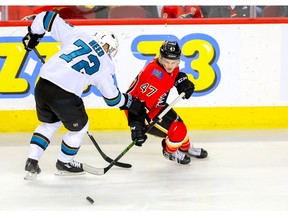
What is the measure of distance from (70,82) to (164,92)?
67 cm

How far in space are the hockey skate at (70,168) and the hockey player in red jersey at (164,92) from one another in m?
0.37

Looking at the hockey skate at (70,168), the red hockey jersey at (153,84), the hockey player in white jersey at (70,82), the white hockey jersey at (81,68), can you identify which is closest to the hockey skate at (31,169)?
the hockey player in white jersey at (70,82)

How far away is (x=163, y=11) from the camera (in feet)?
17.9

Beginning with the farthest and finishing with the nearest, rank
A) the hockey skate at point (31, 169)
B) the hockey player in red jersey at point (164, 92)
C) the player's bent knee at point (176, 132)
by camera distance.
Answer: the player's bent knee at point (176, 132) → the hockey player in red jersey at point (164, 92) → the hockey skate at point (31, 169)

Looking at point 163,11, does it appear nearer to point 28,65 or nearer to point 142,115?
point 28,65

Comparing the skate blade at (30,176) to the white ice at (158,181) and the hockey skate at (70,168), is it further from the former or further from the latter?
the hockey skate at (70,168)

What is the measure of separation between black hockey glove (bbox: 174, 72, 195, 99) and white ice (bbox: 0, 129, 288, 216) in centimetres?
44

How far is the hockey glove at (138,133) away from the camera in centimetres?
414

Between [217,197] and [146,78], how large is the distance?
951mm

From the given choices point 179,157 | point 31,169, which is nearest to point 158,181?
point 179,157

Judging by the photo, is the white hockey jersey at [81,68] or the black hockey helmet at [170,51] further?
the black hockey helmet at [170,51]

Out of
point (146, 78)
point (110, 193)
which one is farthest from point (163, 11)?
point (110, 193)

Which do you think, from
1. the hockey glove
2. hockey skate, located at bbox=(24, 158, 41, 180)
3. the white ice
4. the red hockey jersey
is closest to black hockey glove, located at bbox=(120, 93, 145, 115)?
the hockey glove

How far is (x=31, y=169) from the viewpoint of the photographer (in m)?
4.03
